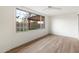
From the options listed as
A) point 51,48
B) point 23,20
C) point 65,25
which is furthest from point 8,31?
point 65,25

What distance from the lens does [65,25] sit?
30.1ft

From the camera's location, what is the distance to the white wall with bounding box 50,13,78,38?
8.20 meters

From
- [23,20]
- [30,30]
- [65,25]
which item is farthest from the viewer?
[65,25]

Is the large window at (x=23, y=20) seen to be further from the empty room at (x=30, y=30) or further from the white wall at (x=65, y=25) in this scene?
the white wall at (x=65, y=25)

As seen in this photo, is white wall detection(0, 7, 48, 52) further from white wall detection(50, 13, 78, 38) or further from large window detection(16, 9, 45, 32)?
white wall detection(50, 13, 78, 38)

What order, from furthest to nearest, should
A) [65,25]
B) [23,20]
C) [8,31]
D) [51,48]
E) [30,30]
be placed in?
[65,25] → [30,30] → [23,20] → [51,48] → [8,31]

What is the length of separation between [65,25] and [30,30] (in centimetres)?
434

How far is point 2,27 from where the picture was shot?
3646 millimetres

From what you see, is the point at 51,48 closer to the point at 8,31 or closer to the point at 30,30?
the point at 8,31

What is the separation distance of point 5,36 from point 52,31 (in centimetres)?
725
